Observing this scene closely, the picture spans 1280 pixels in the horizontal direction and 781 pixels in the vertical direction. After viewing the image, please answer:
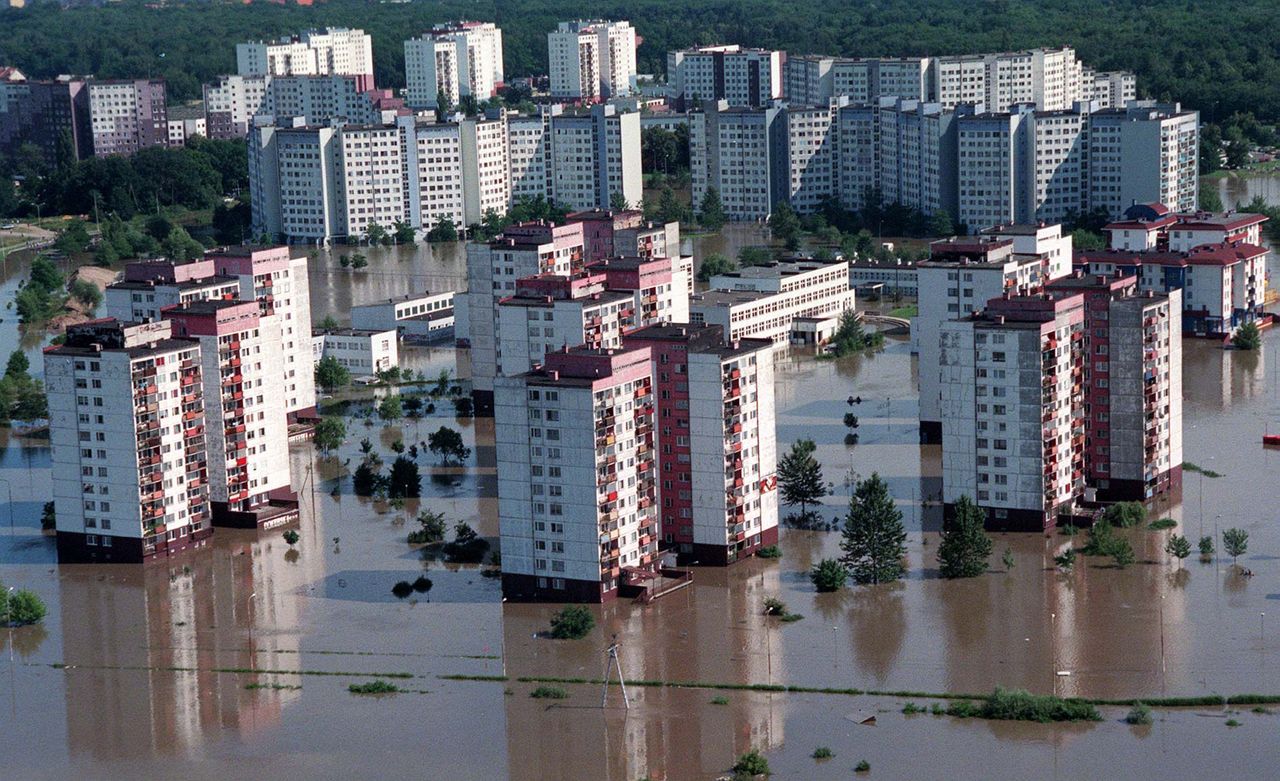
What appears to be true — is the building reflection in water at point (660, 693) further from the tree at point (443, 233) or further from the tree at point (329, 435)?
the tree at point (443, 233)

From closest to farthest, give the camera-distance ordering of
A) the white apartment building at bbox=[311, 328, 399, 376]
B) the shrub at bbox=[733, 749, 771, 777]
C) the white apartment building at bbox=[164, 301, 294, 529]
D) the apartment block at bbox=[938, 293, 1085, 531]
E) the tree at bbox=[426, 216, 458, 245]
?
the shrub at bbox=[733, 749, 771, 777] < the apartment block at bbox=[938, 293, 1085, 531] < the white apartment building at bbox=[164, 301, 294, 529] < the white apartment building at bbox=[311, 328, 399, 376] < the tree at bbox=[426, 216, 458, 245]

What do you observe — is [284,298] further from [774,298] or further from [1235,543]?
[1235,543]

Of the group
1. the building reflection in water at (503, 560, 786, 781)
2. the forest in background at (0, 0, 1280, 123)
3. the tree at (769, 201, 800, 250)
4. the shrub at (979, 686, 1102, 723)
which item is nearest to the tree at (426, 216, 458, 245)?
the tree at (769, 201, 800, 250)

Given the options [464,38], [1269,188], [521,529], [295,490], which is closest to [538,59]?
[464,38]

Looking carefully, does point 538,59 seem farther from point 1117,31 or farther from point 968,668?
point 968,668

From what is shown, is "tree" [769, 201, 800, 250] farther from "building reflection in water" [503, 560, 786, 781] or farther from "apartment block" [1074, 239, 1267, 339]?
"building reflection in water" [503, 560, 786, 781]

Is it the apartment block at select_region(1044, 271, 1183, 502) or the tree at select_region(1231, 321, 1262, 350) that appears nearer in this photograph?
the apartment block at select_region(1044, 271, 1183, 502)

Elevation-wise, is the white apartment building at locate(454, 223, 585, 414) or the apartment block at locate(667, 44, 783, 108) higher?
the apartment block at locate(667, 44, 783, 108)

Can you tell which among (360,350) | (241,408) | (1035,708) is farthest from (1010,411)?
(360,350)
